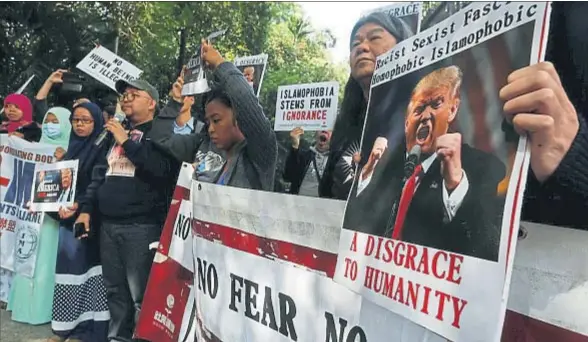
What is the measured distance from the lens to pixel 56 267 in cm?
435

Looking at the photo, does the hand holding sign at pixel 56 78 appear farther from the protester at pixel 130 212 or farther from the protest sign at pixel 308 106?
the protester at pixel 130 212

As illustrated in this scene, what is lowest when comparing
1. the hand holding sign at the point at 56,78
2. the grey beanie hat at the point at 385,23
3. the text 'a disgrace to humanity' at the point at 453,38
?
the text 'a disgrace to humanity' at the point at 453,38

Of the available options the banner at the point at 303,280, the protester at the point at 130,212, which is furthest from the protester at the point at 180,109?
the banner at the point at 303,280

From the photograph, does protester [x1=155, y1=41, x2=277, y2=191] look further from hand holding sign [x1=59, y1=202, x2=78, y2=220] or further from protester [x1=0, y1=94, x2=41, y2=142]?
protester [x1=0, y1=94, x2=41, y2=142]

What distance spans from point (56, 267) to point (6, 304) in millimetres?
1338

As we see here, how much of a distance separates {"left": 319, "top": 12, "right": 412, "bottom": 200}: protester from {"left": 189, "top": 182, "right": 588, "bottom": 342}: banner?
1.66ft

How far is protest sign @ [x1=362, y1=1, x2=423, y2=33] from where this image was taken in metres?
2.86

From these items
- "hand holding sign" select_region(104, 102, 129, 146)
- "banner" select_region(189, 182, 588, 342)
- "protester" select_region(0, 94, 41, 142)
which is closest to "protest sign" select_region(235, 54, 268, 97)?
"hand holding sign" select_region(104, 102, 129, 146)

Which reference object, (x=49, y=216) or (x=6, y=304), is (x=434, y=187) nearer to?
(x=49, y=216)

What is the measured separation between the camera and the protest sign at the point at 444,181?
1.04 m

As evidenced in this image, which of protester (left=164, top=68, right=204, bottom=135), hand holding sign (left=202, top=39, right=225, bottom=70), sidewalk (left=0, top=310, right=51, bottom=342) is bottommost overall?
sidewalk (left=0, top=310, right=51, bottom=342)

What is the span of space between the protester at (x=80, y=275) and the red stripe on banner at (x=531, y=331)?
136 inches

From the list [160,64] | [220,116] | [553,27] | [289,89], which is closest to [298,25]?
[160,64]

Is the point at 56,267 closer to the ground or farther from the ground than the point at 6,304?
farther from the ground
